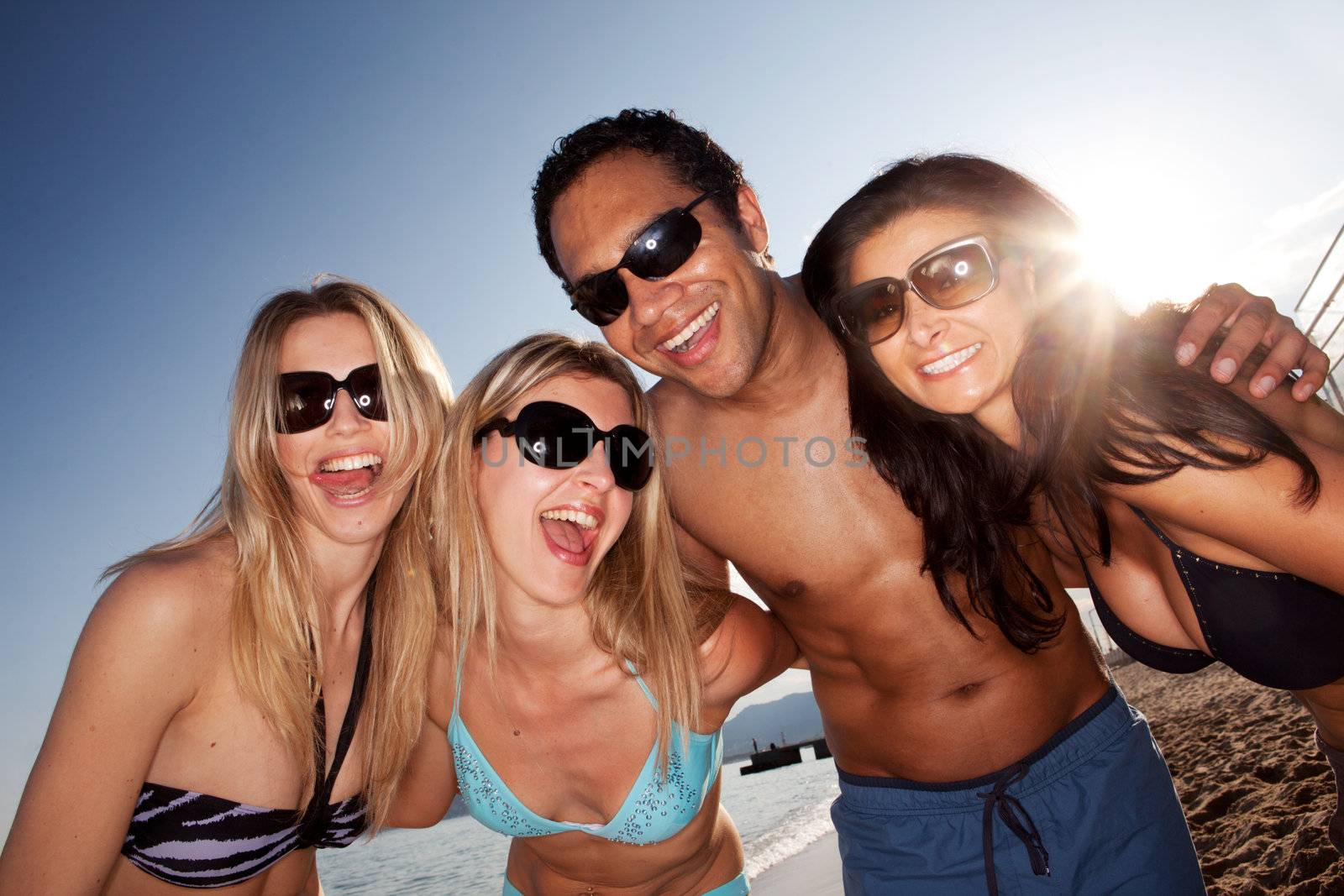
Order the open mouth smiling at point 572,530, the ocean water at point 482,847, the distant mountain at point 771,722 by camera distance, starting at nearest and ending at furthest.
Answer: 1. the open mouth smiling at point 572,530
2. the ocean water at point 482,847
3. the distant mountain at point 771,722

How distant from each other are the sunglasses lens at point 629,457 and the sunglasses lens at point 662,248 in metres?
0.66

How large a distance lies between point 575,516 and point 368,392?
3.03ft

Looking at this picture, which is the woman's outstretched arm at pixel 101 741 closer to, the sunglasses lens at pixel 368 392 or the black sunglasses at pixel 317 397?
the black sunglasses at pixel 317 397

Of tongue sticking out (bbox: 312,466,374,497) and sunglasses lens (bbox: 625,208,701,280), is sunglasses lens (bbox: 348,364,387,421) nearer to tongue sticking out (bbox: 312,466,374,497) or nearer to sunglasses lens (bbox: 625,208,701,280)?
tongue sticking out (bbox: 312,466,374,497)

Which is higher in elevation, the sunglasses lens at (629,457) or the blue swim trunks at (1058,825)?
the sunglasses lens at (629,457)

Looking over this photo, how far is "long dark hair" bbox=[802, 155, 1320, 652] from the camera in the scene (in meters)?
1.70

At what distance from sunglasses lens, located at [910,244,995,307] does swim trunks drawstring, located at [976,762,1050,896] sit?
5.81 feet

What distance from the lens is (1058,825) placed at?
8.33ft

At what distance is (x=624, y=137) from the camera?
10.4ft

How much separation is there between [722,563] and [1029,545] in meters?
1.44

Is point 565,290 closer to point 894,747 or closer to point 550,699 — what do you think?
point 550,699

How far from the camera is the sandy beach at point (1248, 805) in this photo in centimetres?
400

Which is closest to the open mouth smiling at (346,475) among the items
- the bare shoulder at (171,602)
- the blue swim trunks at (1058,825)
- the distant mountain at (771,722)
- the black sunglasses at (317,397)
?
the black sunglasses at (317,397)

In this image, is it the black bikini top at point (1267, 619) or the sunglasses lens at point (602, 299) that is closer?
the black bikini top at point (1267, 619)
